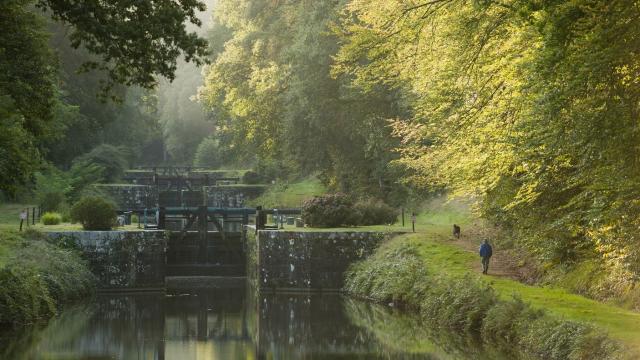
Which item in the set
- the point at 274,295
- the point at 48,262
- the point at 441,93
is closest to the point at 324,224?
the point at 274,295

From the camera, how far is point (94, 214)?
35.2m

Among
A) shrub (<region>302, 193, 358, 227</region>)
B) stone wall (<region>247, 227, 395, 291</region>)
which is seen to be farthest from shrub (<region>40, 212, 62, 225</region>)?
shrub (<region>302, 193, 358, 227</region>)

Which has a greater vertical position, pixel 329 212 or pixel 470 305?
pixel 329 212

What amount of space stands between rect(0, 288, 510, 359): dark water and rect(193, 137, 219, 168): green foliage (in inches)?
2328

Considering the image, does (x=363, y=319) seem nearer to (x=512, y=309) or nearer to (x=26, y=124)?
(x=512, y=309)

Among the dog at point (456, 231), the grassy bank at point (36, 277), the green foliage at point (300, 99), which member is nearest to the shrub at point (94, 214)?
the grassy bank at point (36, 277)

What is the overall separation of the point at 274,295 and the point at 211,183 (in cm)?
4237

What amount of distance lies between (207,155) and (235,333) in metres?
67.3

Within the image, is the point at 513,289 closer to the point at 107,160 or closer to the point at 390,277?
the point at 390,277

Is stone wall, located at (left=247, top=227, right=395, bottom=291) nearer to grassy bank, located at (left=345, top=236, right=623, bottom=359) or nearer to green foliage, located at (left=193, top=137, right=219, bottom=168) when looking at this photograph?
grassy bank, located at (left=345, top=236, right=623, bottom=359)

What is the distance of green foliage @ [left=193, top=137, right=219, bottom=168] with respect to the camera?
9138 centimetres

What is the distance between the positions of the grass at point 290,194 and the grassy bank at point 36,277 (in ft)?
72.7

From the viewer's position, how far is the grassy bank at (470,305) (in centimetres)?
1814

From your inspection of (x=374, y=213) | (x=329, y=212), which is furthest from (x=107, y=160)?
(x=329, y=212)
